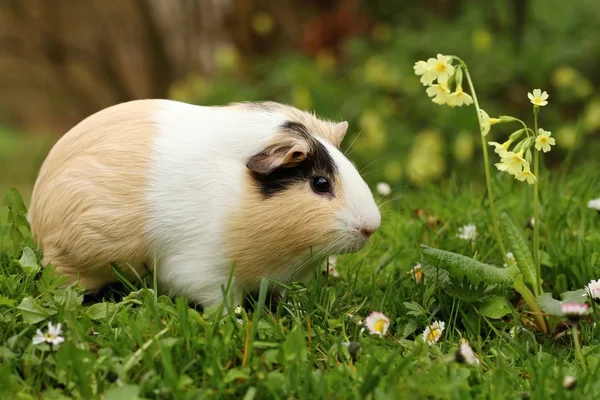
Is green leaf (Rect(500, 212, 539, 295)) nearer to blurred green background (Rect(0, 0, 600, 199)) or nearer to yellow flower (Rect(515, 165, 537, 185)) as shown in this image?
yellow flower (Rect(515, 165, 537, 185))

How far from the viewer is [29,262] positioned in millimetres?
2914

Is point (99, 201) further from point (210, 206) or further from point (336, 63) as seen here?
point (336, 63)

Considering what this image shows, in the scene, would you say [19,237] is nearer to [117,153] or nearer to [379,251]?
[117,153]

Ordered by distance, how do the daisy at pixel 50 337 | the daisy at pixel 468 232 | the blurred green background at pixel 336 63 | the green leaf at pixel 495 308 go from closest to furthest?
the daisy at pixel 50 337 → the green leaf at pixel 495 308 → the daisy at pixel 468 232 → the blurred green background at pixel 336 63

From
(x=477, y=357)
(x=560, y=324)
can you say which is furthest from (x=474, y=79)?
(x=477, y=357)

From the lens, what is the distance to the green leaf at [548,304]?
110 inches

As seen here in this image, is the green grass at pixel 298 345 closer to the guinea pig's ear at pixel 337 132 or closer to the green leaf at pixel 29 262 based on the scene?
the green leaf at pixel 29 262

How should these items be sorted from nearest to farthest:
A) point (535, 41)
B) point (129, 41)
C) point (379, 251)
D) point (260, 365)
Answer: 1. point (260, 365)
2. point (379, 251)
3. point (535, 41)
4. point (129, 41)

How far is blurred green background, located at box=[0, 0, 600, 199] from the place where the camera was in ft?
21.4

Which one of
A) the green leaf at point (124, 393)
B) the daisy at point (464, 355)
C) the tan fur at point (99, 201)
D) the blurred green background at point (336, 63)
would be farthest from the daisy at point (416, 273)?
the blurred green background at point (336, 63)

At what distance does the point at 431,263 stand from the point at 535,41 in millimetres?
4852

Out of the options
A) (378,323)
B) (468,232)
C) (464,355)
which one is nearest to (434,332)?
(378,323)

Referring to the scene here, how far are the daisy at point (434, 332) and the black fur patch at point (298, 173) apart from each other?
2.06 feet

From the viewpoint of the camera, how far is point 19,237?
126 inches
